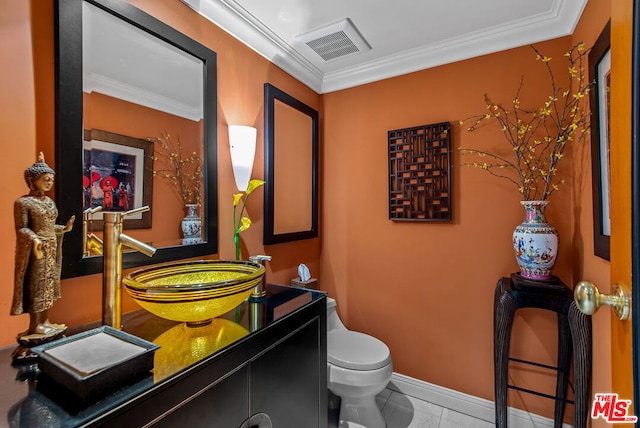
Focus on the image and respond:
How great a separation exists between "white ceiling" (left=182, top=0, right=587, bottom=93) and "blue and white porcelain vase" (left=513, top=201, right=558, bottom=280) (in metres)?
1.06

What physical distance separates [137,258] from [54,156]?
Result: 45 cm

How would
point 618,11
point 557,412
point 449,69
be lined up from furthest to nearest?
point 449,69 → point 557,412 → point 618,11

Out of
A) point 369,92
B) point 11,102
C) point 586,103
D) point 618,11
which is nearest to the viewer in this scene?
point 618,11

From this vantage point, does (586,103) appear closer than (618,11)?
No

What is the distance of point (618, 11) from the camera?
24.5 inches

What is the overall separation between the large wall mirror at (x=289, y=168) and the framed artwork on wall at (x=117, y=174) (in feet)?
2.50

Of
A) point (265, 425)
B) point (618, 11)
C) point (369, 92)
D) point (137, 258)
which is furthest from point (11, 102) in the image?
point (369, 92)

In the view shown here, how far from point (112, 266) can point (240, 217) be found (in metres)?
0.83

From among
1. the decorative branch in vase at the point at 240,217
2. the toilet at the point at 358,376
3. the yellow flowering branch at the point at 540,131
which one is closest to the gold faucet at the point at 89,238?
the decorative branch in vase at the point at 240,217

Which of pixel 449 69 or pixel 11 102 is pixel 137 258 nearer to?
pixel 11 102

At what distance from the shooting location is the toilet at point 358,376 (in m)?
1.54

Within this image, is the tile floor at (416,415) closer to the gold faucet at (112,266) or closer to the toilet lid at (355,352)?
the toilet lid at (355,352)

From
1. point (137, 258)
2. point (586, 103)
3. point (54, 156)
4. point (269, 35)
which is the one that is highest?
point (269, 35)

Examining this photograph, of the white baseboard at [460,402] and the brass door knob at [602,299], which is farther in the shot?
the white baseboard at [460,402]
